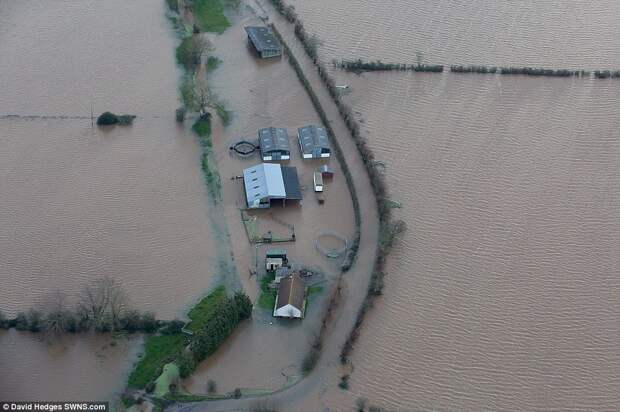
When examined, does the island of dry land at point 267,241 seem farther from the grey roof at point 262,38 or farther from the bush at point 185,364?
the grey roof at point 262,38

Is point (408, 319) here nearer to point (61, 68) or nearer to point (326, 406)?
point (326, 406)

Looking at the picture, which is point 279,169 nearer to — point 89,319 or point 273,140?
point 273,140

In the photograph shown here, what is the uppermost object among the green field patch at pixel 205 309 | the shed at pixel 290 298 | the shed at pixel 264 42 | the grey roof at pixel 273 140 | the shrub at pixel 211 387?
the shed at pixel 264 42

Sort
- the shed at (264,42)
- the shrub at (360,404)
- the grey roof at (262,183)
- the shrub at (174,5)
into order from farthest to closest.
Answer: the shrub at (174,5) → the shed at (264,42) → the grey roof at (262,183) → the shrub at (360,404)

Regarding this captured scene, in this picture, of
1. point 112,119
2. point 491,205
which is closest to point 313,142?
point 491,205

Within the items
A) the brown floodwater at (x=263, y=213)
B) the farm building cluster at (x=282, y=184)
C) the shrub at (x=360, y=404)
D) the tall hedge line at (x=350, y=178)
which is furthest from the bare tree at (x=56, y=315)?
the shrub at (x=360, y=404)

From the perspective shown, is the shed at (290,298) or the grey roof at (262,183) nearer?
the shed at (290,298)

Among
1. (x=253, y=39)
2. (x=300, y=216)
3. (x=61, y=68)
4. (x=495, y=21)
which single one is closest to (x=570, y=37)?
(x=495, y=21)
